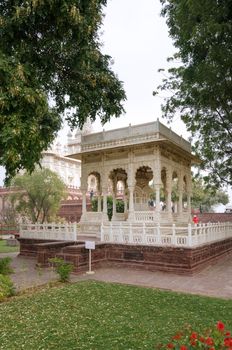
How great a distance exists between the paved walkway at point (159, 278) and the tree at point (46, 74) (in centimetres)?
319

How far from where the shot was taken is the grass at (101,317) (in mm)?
4602

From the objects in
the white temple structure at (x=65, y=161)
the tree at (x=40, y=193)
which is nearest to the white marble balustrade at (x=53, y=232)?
the tree at (x=40, y=193)

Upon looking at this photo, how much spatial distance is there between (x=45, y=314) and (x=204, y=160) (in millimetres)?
15413

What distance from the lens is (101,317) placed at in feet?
18.5

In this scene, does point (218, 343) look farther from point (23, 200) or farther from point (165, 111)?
point (23, 200)

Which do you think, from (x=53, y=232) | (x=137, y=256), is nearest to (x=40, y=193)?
(x=53, y=232)

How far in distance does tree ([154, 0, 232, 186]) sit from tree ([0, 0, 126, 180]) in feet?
9.49

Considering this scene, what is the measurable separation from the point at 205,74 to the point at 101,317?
9.17 m

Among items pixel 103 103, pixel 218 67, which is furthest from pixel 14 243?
pixel 218 67

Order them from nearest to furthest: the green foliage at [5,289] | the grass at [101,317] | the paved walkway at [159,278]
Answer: the grass at [101,317] → the green foliage at [5,289] → the paved walkway at [159,278]

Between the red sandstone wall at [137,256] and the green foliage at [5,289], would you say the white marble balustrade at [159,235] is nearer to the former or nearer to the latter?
the red sandstone wall at [137,256]

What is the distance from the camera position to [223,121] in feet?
53.1

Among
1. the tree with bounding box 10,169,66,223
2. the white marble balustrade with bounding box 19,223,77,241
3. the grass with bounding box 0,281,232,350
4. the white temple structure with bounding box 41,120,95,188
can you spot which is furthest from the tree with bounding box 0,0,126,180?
the white temple structure with bounding box 41,120,95,188

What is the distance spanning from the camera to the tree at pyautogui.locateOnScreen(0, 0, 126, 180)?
8.22 metres
